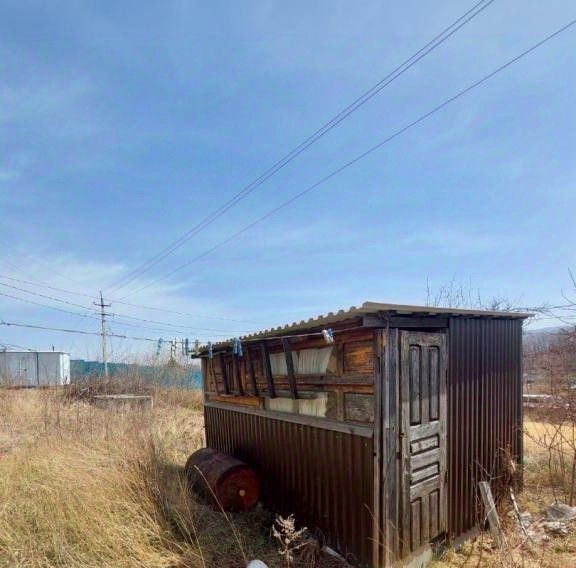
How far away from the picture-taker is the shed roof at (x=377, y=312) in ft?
12.0

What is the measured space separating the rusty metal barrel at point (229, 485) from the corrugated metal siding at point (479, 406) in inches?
95.2

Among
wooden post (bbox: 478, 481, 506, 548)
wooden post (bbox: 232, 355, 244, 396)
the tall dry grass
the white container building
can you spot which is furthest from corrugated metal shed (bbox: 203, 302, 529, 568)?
the white container building

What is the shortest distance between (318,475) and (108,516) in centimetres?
222

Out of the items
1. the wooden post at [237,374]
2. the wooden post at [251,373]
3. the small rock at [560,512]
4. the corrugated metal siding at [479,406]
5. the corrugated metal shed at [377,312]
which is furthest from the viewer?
the wooden post at [237,374]

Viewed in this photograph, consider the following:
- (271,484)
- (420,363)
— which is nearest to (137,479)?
(271,484)

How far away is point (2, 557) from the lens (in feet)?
13.0

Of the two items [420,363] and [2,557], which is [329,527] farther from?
[2,557]

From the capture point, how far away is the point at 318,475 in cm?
460

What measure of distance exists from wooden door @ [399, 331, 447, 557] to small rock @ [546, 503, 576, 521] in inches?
64.0

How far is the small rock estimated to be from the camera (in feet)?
16.1

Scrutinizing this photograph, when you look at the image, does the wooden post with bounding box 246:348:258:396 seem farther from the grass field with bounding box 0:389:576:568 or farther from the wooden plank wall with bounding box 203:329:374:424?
the grass field with bounding box 0:389:576:568

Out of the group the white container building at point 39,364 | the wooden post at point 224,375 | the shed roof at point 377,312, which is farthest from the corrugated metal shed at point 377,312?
the white container building at point 39,364

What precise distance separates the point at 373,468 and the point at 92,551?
108 inches

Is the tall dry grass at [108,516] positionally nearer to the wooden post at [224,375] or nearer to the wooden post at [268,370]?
the wooden post at [224,375]
